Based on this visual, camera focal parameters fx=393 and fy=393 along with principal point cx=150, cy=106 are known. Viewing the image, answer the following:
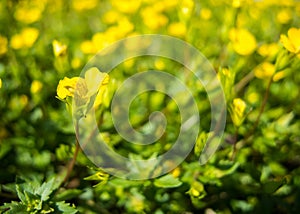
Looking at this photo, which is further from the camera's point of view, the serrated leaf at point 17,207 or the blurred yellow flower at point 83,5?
the blurred yellow flower at point 83,5

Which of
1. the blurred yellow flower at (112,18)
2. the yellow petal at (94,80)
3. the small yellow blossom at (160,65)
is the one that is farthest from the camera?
the blurred yellow flower at (112,18)

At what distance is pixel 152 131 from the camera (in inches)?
41.3

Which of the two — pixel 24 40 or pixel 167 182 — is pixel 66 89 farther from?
pixel 24 40

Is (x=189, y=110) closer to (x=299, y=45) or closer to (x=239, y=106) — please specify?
(x=239, y=106)

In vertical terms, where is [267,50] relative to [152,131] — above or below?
above

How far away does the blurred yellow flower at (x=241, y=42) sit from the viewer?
1.27 metres

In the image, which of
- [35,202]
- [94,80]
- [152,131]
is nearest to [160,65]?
[152,131]

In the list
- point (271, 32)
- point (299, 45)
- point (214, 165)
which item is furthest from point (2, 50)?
point (271, 32)

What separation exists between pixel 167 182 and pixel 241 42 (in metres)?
0.67

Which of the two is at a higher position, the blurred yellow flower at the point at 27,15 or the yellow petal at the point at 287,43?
the blurred yellow flower at the point at 27,15

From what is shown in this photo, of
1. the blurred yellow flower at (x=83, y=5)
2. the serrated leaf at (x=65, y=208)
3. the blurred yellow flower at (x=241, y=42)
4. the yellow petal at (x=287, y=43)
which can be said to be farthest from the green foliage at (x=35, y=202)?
the blurred yellow flower at (x=83, y=5)

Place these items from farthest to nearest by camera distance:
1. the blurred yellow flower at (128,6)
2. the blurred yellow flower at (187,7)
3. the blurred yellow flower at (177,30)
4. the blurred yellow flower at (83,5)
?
the blurred yellow flower at (83,5), the blurred yellow flower at (128,6), the blurred yellow flower at (177,30), the blurred yellow flower at (187,7)

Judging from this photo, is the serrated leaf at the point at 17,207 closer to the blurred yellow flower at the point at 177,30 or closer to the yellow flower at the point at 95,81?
the yellow flower at the point at 95,81

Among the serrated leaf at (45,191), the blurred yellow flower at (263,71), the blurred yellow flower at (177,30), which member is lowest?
the serrated leaf at (45,191)
